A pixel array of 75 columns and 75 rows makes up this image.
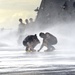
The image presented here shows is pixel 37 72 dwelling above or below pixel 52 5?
below

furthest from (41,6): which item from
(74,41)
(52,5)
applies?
(74,41)

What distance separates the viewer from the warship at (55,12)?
127 feet

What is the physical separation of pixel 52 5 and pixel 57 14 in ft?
12.0

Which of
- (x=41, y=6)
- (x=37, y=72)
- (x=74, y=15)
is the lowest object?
(x=37, y=72)

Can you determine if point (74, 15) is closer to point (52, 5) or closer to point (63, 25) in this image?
point (63, 25)

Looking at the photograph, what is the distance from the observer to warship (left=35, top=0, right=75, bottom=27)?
38603 mm

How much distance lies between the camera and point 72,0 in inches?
1561

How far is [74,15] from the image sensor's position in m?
36.9

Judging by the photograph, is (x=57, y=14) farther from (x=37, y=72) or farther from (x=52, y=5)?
(x=37, y=72)

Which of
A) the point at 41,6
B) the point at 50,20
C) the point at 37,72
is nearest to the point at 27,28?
the point at 50,20

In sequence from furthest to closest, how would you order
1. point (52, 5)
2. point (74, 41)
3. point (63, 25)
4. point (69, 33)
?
point (52, 5) < point (63, 25) < point (69, 33) < point (74, 41)

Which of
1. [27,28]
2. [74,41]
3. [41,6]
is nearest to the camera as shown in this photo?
[74,41]

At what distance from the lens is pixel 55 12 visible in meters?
43.9

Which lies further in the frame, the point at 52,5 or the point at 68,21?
the point at 52,5
